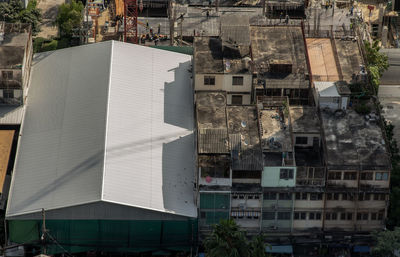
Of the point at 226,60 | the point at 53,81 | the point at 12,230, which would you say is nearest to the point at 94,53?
the point at 53,81

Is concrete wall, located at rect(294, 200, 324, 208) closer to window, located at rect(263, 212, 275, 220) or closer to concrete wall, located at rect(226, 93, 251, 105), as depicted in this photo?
window, located at rect(263, 212, 275, 220)

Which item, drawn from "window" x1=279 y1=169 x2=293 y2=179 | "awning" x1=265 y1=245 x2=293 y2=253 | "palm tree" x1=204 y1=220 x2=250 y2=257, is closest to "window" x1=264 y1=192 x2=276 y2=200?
"window" x1=279 y1=169 x2=293 y2=179

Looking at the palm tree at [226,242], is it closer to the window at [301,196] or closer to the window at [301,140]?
the window at [301,196]

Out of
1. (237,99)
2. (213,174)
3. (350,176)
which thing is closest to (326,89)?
(237,99)

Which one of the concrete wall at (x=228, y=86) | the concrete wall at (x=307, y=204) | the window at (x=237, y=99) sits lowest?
→ the concrete wall at (x=307, y=204)

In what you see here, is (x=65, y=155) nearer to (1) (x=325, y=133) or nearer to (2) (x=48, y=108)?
(2) (x=48, y=108)

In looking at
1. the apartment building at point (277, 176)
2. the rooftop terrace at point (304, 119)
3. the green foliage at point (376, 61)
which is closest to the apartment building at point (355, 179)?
the rooftop terrace at point (304, 119)

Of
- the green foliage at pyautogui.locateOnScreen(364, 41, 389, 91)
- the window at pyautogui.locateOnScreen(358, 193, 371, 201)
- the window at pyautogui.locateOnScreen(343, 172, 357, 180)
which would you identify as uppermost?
the green foliage at pyautogui.locateOnScreen(364, 41, 389, 91)
